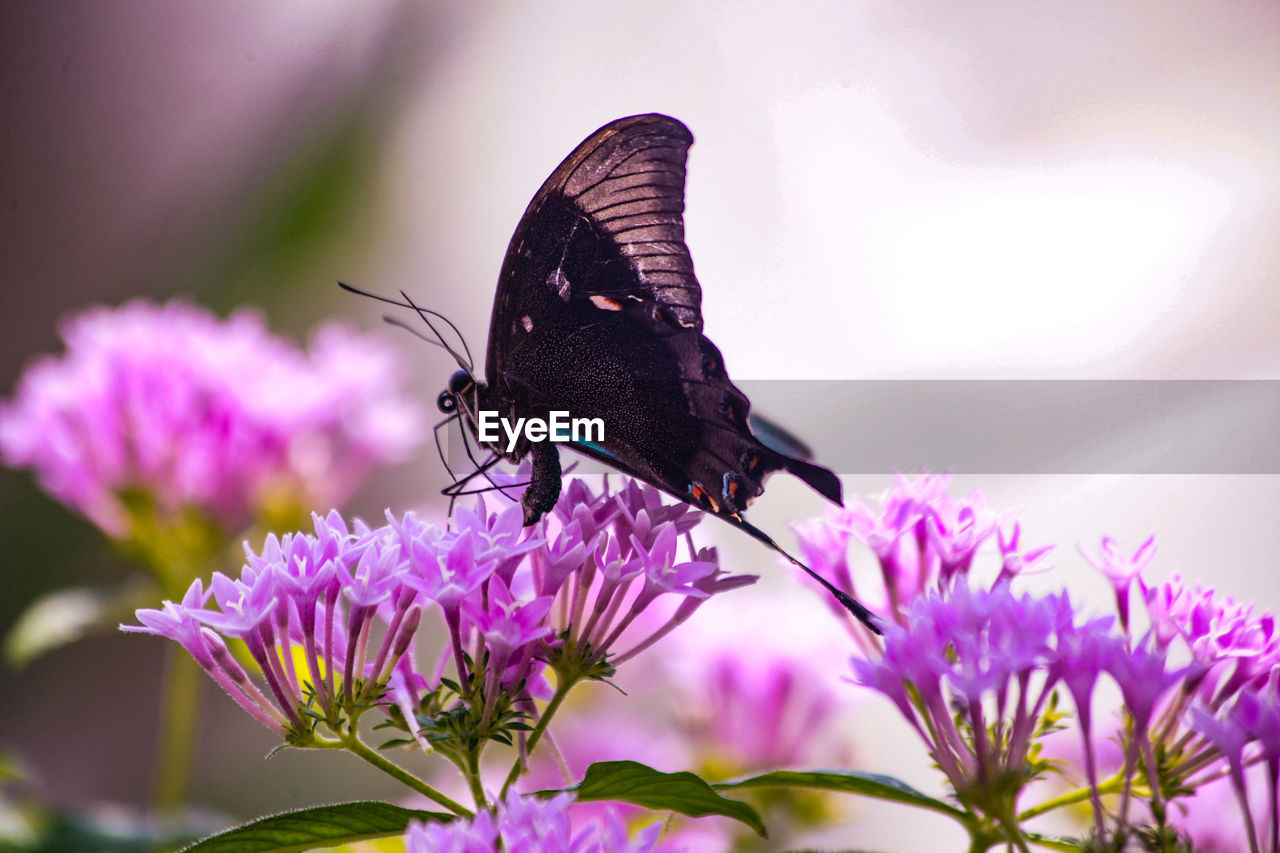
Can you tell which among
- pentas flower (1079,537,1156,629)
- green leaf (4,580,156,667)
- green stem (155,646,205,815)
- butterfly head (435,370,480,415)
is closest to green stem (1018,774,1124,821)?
pentas flower (1079,537,1156,629)

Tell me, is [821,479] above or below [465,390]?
below

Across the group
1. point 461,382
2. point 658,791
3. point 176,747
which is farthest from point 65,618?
point 658,791

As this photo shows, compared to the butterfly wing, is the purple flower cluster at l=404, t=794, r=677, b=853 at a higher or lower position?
lower

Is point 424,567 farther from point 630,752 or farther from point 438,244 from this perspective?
point 438,244

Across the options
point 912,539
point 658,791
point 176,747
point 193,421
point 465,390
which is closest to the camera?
point 658,791

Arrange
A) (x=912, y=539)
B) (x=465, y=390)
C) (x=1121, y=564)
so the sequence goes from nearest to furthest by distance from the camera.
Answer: (x=1121, y=564)
(x=912, y=539)
(x=465, y=390)

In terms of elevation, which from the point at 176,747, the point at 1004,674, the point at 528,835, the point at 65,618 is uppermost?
the point at 65,618

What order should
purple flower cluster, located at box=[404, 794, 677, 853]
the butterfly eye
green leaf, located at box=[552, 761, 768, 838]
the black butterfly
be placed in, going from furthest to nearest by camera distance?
1. the butterfly eye
2. the black butterfly
3. green leaf, located at box=[552, 761, 768, 838]
4. purple flower cluster, located at box=[404, 794, 677, 853]

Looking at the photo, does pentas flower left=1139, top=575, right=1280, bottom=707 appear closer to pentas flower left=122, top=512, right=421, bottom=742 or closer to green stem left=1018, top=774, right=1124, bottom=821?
green stem left=1018, top=774, right=1124, bottom=821

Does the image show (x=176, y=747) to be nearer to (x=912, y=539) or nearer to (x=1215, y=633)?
(x=912, y=539)
